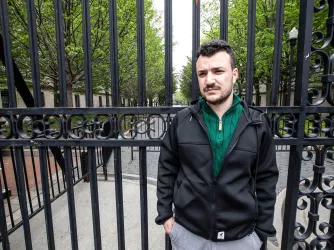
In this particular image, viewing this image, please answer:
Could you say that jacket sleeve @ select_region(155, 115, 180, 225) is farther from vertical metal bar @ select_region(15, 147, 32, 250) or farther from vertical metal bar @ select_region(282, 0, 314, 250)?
vertical metal bar @ select_region(15, 147, 32, 250)

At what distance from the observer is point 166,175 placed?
1.81 metres

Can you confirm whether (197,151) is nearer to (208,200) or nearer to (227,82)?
(208,200)

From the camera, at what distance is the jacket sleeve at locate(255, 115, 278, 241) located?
1.66 meters

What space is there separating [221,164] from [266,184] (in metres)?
0.44

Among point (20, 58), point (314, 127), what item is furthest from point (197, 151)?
point (20, 58)

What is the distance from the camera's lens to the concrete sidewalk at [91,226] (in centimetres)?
311

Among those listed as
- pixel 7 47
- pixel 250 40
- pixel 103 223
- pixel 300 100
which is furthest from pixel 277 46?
pixel 103 223

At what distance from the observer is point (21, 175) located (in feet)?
6.93

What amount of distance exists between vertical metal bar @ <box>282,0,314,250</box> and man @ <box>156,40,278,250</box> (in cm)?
40

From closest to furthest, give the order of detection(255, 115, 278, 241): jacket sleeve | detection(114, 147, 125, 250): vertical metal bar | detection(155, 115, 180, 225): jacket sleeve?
detection(255, 115, 278, 241): jacket sleeve, detection(155, 115, 180, 225): jacket sleeve, detection(114, 147, 125, 250): vertical metal bar

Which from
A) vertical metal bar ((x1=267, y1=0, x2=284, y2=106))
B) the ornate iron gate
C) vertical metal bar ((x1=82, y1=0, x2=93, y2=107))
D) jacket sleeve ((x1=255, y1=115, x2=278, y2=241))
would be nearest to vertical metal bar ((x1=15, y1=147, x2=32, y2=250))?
the ornate iron gate

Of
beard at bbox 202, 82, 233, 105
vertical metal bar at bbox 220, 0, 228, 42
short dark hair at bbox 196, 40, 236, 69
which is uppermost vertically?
vertical metal bar at bbox 220, 0, 228, 42

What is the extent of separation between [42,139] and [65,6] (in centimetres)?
1007

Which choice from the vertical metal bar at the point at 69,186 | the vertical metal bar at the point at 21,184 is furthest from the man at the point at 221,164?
the vertical metal bar at the point at 21,184
